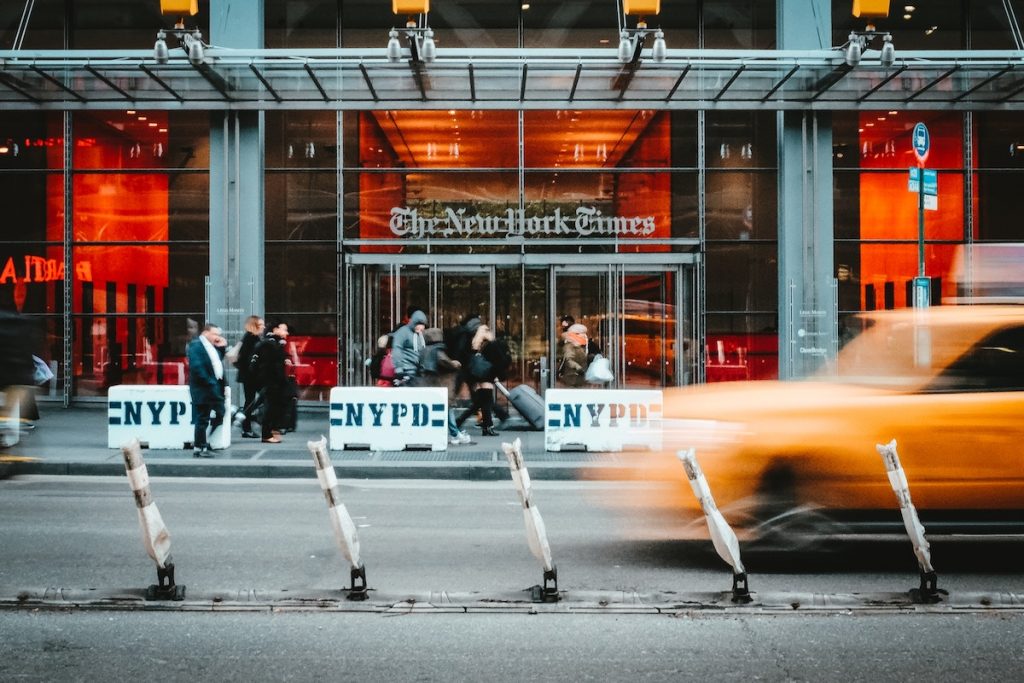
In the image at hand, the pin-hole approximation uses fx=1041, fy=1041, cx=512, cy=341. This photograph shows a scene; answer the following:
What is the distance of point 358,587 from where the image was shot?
21.6 feet

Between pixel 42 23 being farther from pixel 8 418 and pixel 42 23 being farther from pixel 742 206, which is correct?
pixel 742 206

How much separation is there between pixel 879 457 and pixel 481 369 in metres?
8.98

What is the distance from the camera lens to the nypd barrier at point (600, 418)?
1382cm

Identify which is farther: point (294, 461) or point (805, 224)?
point (805, 224)

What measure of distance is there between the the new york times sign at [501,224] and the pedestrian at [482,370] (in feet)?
15.5

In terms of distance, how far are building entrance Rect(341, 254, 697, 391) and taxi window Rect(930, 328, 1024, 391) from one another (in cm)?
1252

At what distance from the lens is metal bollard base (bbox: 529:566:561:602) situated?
6.53 m

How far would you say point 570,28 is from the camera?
20.6m

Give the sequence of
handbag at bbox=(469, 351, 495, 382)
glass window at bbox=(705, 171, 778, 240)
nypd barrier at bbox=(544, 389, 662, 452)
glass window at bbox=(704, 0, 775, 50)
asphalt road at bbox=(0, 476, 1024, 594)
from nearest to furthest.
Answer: asphalt road at bbox=(0, 476, 1024, 594) < nypd barrier at bbox=(544, 389, 662, 452) < handbag at bbox=(469, 351, 495, 382) < glass window at bbox=(705, 171, 778, 240) < glass window at bbox=(704, 0, 775, 50)

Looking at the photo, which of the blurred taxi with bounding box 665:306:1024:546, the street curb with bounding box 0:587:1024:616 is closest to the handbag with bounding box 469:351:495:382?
the blurred taxi with bounding box 665:306:1024:546

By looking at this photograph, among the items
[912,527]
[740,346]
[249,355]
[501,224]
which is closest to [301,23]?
[501,224]

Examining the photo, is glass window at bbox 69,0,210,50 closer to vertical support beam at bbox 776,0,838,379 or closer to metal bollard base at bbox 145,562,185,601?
vertical support beam at bbox 776,0,838,379

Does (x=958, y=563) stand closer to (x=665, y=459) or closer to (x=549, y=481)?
(x=665, y=459)

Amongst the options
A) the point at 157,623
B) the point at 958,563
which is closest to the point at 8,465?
the point at 157,623
